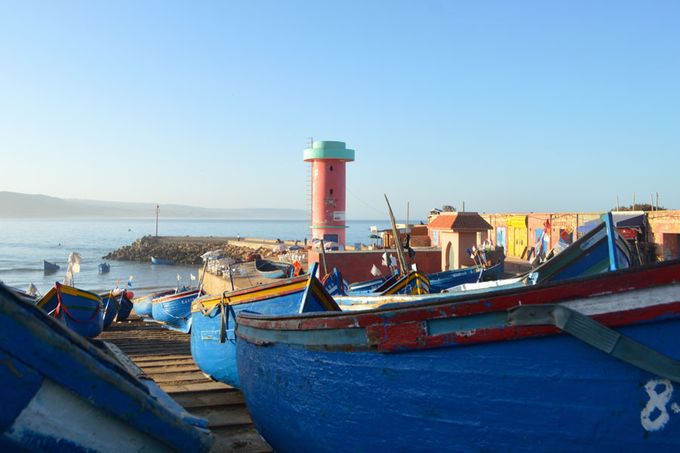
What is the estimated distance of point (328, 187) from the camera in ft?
117

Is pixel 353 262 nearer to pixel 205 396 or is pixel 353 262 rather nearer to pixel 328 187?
pixel 205 396

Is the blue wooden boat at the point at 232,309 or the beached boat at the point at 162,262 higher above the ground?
the blue wooden boat at the point at 232,309

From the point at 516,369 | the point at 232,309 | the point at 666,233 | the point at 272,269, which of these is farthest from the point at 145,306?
the point at 516,369

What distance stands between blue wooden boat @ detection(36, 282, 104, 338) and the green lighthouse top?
73.1 ft

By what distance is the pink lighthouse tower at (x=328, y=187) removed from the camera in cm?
3519

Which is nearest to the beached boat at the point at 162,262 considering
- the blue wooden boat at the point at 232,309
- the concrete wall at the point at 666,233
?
the concrete wall at the point at 666,233

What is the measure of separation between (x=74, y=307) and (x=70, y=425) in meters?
13.5

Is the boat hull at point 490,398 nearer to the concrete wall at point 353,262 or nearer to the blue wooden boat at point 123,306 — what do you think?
the concrete wall at point 353,262

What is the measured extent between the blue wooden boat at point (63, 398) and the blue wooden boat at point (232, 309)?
3131mm

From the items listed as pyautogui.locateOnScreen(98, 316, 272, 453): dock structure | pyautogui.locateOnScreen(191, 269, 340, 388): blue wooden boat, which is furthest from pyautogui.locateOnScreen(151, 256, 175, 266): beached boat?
pyautogui.locateOnScreen(191, 269, 340, 388): blue wooden boat

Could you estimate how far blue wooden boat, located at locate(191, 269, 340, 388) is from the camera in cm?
558

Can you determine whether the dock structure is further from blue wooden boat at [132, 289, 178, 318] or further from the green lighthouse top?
the green lighthouse top

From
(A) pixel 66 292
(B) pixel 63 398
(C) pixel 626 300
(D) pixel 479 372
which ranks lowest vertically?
(A) pixel 66 292

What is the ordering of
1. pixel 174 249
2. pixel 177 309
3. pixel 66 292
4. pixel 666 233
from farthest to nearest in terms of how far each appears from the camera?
pixel 174 249 → pixel 666 233 → pixel 177 309 → pixel 66 292
